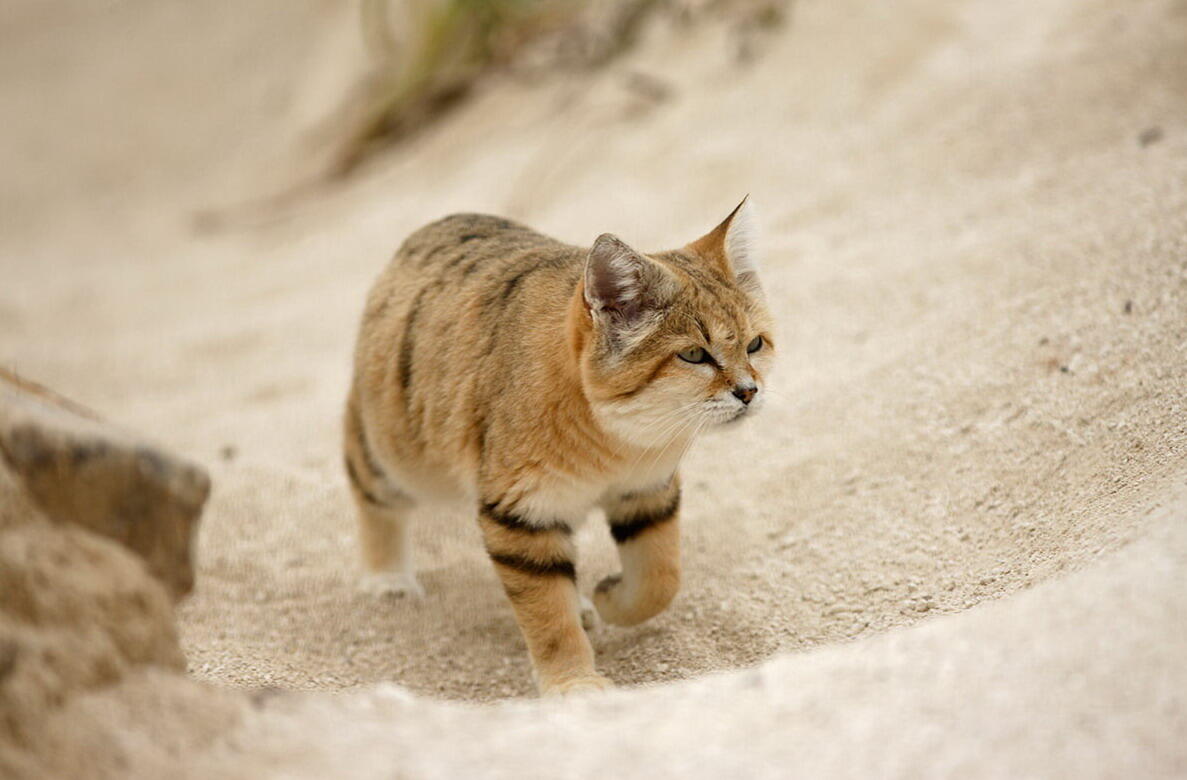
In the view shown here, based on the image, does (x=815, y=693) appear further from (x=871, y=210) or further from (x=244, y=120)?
(x=244, y=120)

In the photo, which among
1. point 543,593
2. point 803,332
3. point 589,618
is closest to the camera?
point 543,593

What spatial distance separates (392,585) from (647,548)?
115cm

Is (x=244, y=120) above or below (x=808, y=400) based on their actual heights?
above

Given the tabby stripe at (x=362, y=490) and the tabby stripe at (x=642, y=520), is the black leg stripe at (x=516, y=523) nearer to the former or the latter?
the tabby stripe at (x=642, y=520)

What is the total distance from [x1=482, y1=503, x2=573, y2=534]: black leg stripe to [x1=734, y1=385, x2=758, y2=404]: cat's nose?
0.65m

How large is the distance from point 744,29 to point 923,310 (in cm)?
364

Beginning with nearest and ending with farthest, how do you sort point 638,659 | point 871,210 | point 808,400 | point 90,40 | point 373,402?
point 638,659
point 373,402
point 808,400
point 871,210
point 90,40

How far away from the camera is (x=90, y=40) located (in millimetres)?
13648

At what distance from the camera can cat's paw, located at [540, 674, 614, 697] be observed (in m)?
3.22

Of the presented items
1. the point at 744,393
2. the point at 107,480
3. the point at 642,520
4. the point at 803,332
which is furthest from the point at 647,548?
the point at 803,332

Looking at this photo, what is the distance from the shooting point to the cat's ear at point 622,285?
3.18 m

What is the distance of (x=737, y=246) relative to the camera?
3623 mm

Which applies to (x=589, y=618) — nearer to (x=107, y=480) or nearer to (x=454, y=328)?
(x=454, y=328)

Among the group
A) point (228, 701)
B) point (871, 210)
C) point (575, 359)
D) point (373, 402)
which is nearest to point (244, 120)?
point (871, 210)
